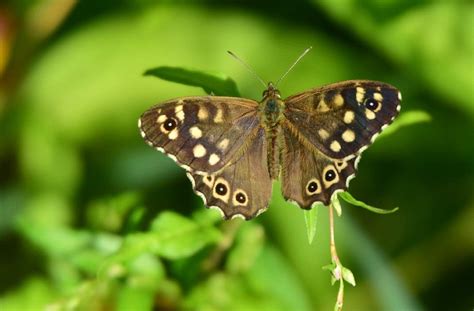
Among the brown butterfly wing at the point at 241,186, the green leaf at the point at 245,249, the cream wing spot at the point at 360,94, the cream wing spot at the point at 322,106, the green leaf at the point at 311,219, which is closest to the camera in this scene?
the green leaf at the point at 311,219

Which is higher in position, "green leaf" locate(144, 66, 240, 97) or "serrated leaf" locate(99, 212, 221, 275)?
"green leaf" locate(144, 66, 240, 97)

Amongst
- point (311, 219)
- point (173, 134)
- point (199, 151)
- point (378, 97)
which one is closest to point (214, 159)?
point (199, 151)

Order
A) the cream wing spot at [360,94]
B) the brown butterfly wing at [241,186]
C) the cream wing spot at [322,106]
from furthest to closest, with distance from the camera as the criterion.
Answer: the cream wing spot at [322,106], the cream wing spot at [360,94], the brown butterfly wing at [241,186]

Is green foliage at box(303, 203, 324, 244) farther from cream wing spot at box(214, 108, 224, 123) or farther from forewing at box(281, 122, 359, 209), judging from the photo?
cream wing spot at box(214, 108, 224, 123)

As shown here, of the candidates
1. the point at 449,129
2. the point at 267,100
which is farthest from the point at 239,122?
the point at 449,129

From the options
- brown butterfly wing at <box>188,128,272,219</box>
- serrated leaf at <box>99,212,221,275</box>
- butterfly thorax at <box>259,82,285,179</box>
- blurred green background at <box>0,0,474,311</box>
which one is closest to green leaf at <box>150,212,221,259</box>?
serrated leaf at <box>99,212,221,275</box>

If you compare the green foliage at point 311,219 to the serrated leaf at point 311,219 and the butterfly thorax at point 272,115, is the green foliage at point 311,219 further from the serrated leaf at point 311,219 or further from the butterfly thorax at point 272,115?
the butterfly thorax at point 272,115

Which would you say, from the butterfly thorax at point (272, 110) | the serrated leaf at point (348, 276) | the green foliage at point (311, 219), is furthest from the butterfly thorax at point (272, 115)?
the serrated leaf at point (348, 276)
